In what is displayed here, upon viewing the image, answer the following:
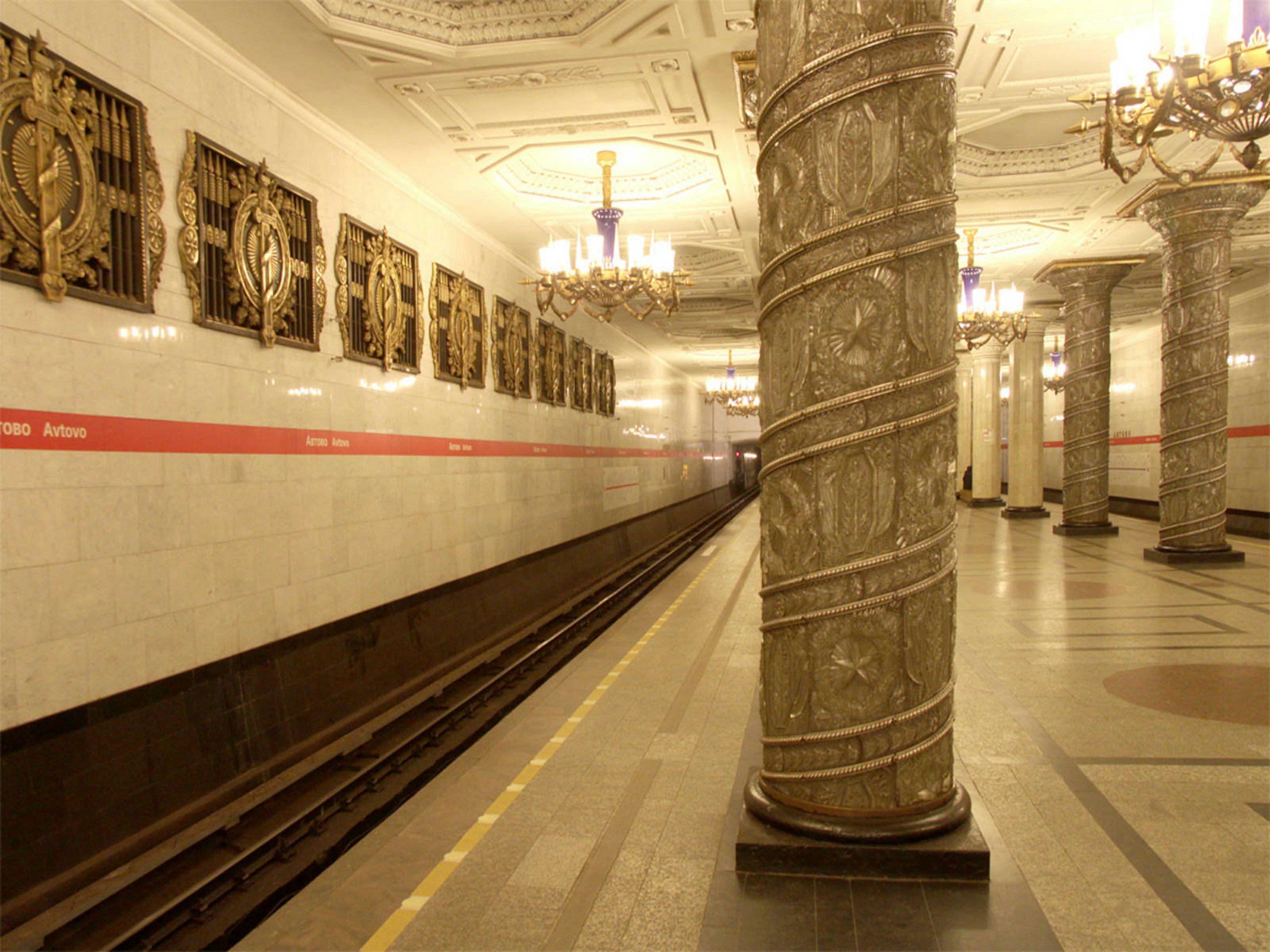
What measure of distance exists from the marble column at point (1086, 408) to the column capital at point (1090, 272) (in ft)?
0.11

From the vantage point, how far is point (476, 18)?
5633 millimetres

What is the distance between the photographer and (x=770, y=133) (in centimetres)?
346

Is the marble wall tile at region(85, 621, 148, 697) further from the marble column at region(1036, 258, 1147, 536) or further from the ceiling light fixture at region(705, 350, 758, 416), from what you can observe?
the ceiling light fixture at region(705, 350, 758, 416)

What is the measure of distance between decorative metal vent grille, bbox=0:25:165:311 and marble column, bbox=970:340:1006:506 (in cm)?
2065

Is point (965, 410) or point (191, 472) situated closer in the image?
point (191, 472)

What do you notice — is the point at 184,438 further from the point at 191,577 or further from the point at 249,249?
the point at 249,249

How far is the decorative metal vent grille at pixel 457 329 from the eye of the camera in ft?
29.2

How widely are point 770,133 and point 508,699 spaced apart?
17.7ft

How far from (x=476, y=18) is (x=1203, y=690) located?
21.4ft

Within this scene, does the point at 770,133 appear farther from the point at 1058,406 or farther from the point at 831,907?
the point at 1058,406

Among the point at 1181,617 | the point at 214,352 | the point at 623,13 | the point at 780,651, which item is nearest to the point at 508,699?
the point at 214,352

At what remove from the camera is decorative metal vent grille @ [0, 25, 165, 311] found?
393 cm

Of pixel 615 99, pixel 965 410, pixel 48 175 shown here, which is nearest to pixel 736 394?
pixel 965 410

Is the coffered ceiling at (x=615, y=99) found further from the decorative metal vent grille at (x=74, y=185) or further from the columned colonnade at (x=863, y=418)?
the decorative metal vent grille at (x=74, y=185)
